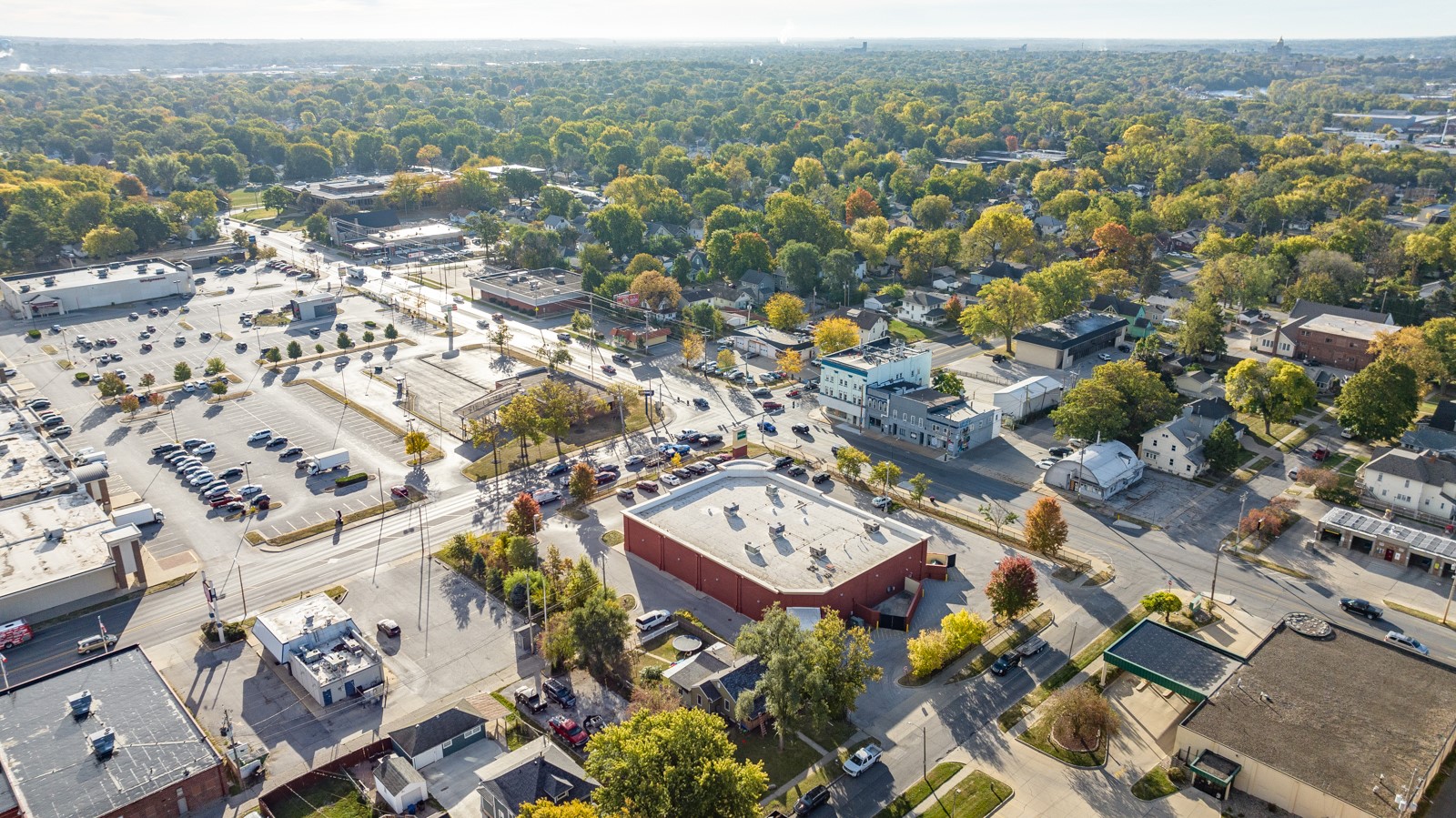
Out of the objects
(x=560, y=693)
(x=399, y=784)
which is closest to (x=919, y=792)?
(x=560, y=693)

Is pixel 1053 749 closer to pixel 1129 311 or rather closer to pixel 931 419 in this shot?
pixel 931 419

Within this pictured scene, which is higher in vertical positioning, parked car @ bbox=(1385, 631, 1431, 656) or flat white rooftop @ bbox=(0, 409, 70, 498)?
flat white rooftop @ bbox=(0, 409, 70, 498)

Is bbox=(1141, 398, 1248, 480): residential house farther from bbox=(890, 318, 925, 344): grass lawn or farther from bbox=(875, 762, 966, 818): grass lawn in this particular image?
bbox=(875, 762, 966, 818): grass lawn

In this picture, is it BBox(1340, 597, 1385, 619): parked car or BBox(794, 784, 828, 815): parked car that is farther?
BBox(1340, 597, 1385, 619): parked car

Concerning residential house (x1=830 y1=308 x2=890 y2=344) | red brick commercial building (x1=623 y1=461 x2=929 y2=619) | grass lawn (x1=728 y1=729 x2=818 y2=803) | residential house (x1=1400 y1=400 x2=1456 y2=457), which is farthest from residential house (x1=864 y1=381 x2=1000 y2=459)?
grass lawn (x1=728 y1=729 x2=818 y2=803)

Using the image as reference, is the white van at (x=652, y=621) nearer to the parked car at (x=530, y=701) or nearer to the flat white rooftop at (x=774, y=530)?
the flat white rooftop at (x=774, y=530)

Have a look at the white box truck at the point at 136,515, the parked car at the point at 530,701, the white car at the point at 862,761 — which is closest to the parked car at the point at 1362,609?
the white car at the point at 862,761
